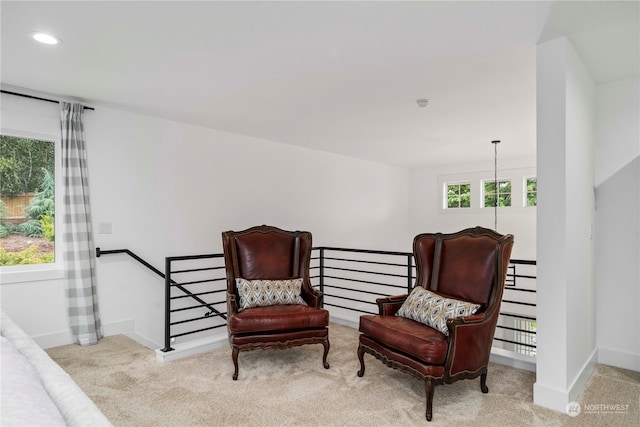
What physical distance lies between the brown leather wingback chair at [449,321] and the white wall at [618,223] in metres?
1.13

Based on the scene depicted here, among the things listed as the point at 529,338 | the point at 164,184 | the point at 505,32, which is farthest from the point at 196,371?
the point at 529,338

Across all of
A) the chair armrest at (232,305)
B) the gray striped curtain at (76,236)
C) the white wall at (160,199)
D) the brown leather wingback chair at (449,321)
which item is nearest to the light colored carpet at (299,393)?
the brown leather wingback chair at (449,321)

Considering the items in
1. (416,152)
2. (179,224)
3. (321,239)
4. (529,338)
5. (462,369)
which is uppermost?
(416,152)

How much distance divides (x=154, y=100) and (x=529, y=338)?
828cm

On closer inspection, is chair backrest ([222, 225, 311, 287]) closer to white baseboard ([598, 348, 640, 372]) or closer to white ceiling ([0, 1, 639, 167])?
white ceiling ([0, 1, 639, 167])

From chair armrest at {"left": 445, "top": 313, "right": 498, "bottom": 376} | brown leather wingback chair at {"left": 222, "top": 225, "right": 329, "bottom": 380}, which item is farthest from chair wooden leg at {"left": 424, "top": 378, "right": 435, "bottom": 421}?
brown leather wingback chair at {"left": 222, "top": 225, "right": 329, "bottom": 380}

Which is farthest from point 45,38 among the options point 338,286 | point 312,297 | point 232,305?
point 338,286

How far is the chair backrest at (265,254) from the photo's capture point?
3.42 m

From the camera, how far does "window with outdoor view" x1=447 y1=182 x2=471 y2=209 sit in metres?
7.35

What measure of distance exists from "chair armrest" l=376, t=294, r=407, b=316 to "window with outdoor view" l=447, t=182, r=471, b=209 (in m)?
4.93

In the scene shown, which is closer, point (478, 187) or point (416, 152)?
point (416, 152)

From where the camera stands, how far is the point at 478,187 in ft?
23.5

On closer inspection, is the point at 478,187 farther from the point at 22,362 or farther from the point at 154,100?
the point at 22,362

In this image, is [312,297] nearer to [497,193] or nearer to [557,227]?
[557,227]
